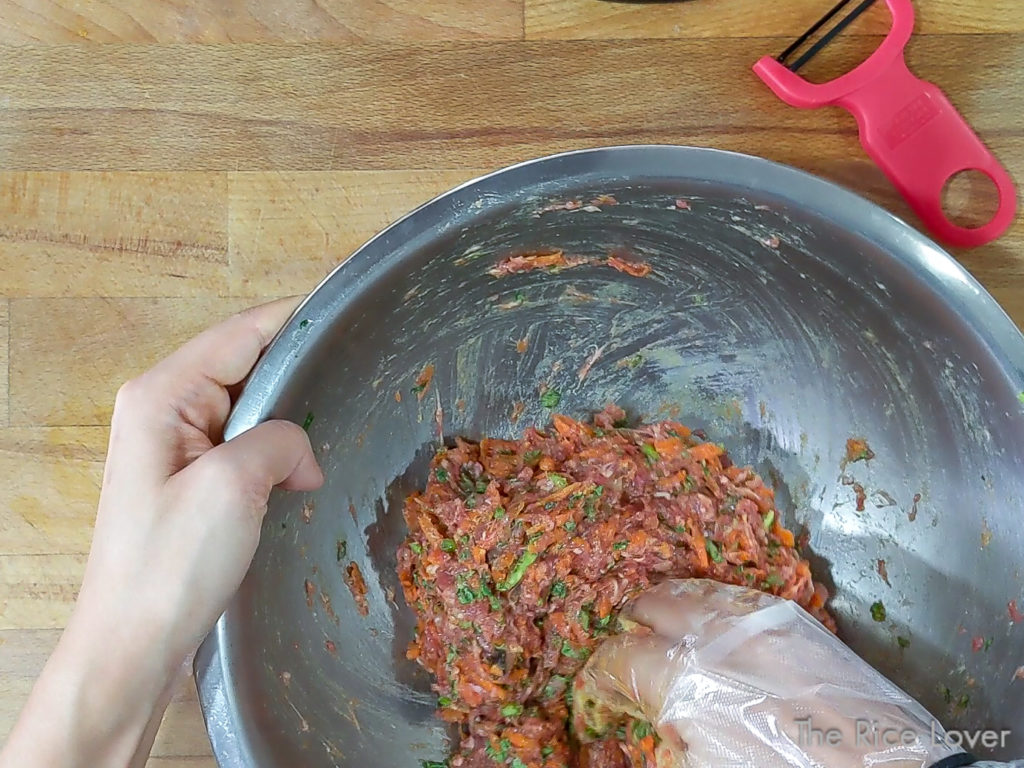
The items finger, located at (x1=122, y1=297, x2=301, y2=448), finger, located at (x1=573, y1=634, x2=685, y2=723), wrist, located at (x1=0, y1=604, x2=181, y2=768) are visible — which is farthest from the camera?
finger, located at (x1=573, y1=634, x2=685, y2=723)

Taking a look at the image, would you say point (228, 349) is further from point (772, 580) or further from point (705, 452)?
point (772, 580)

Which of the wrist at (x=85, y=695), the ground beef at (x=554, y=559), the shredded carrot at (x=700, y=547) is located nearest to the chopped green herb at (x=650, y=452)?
the ground beef at (x=554, y=559)

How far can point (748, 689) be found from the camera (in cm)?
117

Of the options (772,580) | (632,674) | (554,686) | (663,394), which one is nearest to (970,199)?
(663,394)

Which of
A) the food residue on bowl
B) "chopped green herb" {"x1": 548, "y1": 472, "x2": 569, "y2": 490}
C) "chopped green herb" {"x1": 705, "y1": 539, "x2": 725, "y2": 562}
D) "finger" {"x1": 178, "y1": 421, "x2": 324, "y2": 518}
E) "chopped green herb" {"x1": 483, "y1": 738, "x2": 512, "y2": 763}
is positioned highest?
"finger" {"x1": 178, "y1": 421, "x2": 324, "y2": 518}

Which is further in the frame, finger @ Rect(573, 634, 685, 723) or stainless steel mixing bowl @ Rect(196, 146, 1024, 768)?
finger @ Rect(573, 634, 685, 723)

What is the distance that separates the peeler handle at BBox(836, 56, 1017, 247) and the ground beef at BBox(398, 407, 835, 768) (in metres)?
0.51

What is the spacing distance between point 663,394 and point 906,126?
0.57 meters

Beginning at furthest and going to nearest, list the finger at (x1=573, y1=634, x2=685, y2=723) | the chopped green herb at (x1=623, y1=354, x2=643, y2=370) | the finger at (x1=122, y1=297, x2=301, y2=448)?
the chopped green herb at (x1=623, y1=354, x2=643, y2=370) → the finger at (x1=573, y1=634, x2=685, y2=723) → the finger at (x1=122, y1=297, x2=301, y2=448)

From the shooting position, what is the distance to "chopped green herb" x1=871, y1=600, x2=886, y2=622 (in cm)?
140

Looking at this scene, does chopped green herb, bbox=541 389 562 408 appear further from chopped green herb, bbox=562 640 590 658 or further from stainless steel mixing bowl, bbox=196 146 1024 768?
chopped green herb, bbox=562 640 590 658

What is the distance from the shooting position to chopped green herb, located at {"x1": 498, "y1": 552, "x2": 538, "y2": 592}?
135cm

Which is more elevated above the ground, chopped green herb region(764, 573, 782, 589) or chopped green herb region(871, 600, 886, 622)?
chopped green herb region(764, 573, 782, 589)

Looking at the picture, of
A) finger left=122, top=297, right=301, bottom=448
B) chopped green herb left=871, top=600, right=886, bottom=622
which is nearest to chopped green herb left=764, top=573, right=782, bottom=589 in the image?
chopped green herb left=871, top=600, right=886, bottom=622
